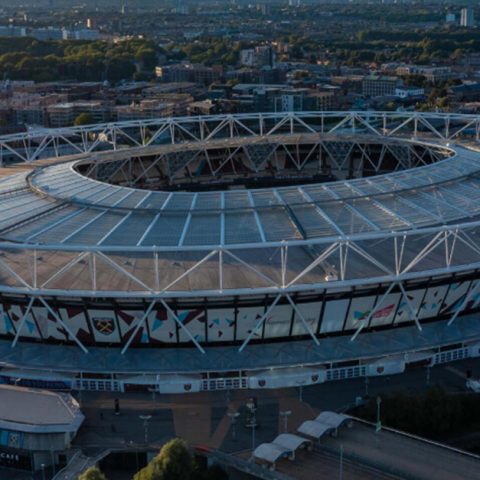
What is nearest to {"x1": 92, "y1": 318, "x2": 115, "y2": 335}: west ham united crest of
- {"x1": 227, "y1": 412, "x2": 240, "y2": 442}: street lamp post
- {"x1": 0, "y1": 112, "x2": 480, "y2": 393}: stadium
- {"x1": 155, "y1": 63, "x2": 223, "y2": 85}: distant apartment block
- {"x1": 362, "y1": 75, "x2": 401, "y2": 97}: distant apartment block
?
{"x1": 0, "y1": 112, "x2": 480, "y2": 393}: stadium

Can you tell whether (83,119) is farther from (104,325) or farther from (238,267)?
(104,325)

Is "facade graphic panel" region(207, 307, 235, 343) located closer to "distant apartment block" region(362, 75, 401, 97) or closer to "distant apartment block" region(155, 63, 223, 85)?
"distant apartment block" region(362, 75, 401, 97)

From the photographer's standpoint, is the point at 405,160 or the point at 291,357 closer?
the point at 291,357

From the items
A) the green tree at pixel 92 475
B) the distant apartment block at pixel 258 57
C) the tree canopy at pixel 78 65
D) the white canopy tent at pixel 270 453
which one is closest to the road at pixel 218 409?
the white canopy tent at pixel 270 453

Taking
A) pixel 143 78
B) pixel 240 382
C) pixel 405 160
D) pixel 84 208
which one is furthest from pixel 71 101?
pixel 240 382

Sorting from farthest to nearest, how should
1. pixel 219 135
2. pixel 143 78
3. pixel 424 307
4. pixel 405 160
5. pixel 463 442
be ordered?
1. pixel 143 78
2. pixel 219 135
3. pixel 405 160
4. pixel 424 307
5. pixel 463 442

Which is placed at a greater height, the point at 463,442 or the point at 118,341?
the point at 118,341

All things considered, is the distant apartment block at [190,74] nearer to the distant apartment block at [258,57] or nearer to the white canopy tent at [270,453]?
the distant apartment block at [258,57]

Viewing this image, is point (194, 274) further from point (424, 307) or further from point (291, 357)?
point (424, 307)
